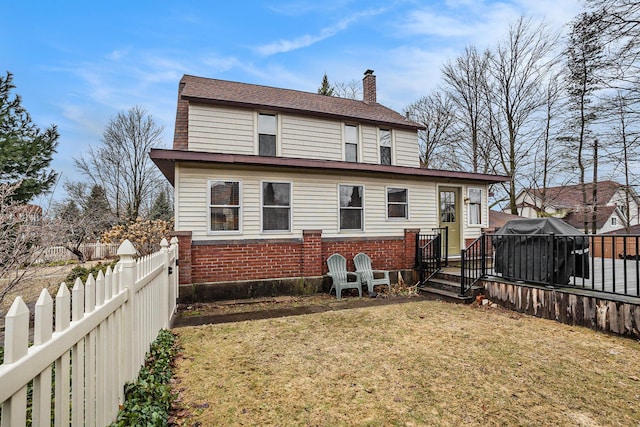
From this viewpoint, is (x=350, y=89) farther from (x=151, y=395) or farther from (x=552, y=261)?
(x=151, y=395)

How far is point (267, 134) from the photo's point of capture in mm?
9812

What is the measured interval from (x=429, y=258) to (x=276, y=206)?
4690 millimetres

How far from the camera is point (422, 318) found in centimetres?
572

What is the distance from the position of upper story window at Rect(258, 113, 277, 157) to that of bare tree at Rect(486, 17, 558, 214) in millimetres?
13439

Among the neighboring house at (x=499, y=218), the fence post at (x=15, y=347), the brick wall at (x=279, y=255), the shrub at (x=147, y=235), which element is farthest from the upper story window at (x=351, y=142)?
the fence post at (x=15, y=347)

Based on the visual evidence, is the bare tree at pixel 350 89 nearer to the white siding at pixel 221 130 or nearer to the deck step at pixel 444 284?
the white siding at pixel 221 130

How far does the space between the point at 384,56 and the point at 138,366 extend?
689 inches

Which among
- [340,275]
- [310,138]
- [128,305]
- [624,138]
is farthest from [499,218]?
[128,305]

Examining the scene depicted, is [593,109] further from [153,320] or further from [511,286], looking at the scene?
[153,320]

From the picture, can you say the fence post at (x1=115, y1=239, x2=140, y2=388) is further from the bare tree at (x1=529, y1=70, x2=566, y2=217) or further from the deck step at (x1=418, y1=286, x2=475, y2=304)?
the bare tree at (x1=529, y1=70, x2=566, y2=217)

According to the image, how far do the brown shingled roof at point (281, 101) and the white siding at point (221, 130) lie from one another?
0.89 ft

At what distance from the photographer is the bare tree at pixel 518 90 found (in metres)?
15.7

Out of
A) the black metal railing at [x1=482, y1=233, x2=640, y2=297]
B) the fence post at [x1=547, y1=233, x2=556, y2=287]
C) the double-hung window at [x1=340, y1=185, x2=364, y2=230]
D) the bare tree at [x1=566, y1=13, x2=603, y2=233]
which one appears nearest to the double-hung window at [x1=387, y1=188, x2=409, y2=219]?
the double-hung window at [x1=340, y1=185, x2=364, y2=230]

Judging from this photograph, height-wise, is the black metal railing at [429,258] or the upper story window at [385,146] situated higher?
the upper story window at [385,146]
